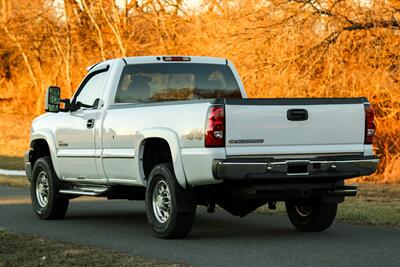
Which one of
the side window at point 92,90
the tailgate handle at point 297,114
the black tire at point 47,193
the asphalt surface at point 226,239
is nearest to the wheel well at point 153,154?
the asphalt surface at point 226,239

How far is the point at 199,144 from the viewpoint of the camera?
10.4 meters

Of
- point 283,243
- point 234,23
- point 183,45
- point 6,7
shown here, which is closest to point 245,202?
point 283,243

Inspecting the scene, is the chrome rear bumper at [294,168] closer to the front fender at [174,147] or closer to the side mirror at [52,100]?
the front fender at [174,147]

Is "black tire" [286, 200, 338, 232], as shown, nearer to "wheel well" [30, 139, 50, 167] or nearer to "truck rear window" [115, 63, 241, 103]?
"truck rear window" [115, 63, 241, 103]

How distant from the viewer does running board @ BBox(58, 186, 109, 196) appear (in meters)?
12.6

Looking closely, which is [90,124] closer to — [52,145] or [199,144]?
[52,145]

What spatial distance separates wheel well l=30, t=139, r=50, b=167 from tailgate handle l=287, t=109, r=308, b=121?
199 inches

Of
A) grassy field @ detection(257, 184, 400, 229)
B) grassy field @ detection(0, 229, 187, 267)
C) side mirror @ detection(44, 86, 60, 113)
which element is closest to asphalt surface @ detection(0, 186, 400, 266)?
grassy field @ detection(0, 229, 187, 267)

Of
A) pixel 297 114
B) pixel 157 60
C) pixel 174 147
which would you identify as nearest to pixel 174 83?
pixel 157 60

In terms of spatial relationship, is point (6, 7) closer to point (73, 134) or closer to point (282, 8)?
point (282, 8)

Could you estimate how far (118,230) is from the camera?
12344mm

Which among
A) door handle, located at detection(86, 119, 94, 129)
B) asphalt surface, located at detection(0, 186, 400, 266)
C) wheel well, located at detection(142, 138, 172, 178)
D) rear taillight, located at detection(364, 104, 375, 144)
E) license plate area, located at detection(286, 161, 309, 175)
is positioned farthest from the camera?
door handle, located at detection(86, 119, 94, 129)

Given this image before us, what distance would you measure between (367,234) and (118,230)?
121 inches

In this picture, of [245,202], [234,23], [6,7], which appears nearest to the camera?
[245,202]
